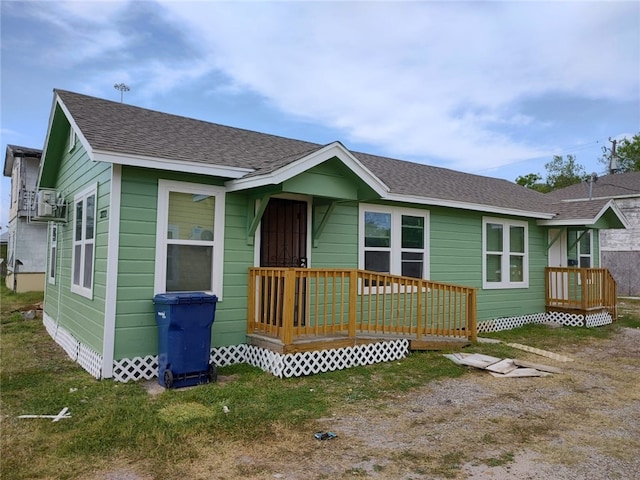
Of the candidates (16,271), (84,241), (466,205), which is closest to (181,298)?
(84,241)

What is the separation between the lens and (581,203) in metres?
11.4

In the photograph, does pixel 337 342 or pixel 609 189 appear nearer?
pixel 337 342

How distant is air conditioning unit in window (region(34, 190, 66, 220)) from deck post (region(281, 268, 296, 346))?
16.0 feet

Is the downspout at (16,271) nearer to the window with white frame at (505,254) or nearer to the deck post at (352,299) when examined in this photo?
the deck post at (352,299)

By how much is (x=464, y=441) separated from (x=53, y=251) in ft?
28.9

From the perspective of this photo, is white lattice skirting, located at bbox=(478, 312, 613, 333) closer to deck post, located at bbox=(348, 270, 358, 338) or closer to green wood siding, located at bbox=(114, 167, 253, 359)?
deck post, located at bbox=(348, 270, 358, 338)

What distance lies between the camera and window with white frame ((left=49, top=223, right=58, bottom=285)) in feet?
29.8

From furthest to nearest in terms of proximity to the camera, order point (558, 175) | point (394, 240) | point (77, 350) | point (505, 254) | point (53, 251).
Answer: point (558, 175), point (505, 254), point (53, 251), point (394, 240), point (77, 350)

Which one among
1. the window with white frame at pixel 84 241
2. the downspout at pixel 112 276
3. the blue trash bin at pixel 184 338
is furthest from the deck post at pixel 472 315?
the window with white frame at pixel 84 241

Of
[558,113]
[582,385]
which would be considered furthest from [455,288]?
[558,113]

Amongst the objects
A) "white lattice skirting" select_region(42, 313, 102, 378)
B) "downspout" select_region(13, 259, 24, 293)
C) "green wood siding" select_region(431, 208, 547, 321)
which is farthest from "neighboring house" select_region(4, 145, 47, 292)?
"green wood siding" select_region(431, 208, 547, 321)

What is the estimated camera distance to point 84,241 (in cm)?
652

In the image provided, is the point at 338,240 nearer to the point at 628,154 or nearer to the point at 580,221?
the point at 580,221

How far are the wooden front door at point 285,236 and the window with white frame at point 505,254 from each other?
4735 mm
